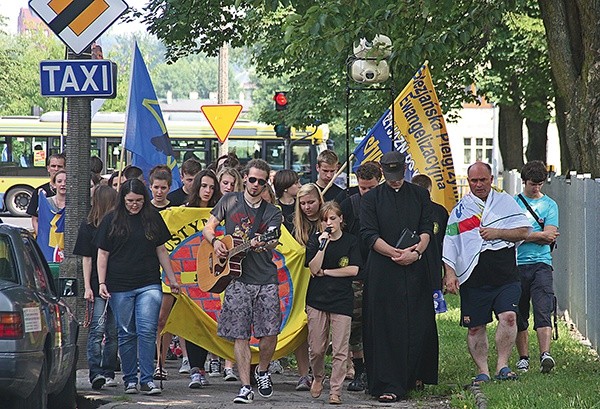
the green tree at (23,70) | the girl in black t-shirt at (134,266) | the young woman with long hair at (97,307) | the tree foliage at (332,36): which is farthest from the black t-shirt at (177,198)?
the green tree at (23,70)

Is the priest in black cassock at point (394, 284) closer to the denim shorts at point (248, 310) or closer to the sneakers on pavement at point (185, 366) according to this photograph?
the denim shorts at point (248, 310)

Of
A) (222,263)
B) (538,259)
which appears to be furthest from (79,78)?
(538,259)

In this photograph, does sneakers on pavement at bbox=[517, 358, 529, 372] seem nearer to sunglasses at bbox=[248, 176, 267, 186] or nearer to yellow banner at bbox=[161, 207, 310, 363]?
yellow banner at bbox=[161, 207, 310, 363]

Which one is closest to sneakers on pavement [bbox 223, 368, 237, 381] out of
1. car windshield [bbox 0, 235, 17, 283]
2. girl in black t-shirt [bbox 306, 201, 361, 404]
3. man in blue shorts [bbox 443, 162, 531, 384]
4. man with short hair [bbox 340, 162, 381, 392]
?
man with short hair [bbox 340, 162, 381, 392]

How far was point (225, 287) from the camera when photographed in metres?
10.9

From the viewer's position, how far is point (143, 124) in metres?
15.6

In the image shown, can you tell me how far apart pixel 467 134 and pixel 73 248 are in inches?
3029

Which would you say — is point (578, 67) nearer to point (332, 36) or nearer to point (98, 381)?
point (332, 36)

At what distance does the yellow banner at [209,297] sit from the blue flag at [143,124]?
3.11 meters

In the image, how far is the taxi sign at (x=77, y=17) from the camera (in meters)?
11.6

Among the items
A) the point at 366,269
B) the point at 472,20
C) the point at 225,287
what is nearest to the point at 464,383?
the point at 366,269

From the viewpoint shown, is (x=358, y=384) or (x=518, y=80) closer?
(x=358, y=384)

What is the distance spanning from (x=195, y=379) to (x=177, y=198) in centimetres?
209

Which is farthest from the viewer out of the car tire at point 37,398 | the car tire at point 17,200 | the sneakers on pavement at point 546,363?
the car tire at point 17,200
